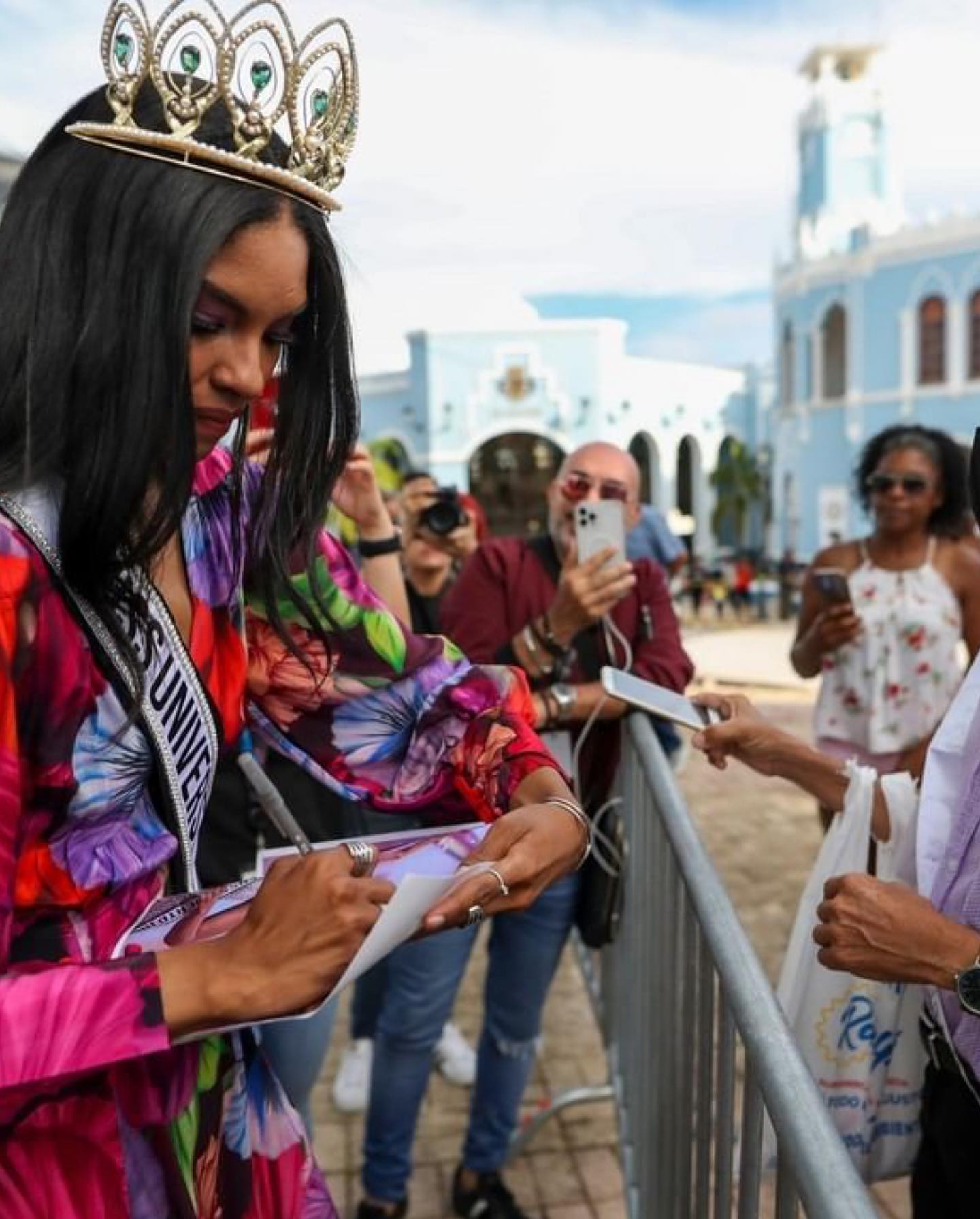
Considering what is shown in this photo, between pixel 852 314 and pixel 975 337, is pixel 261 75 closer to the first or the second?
pixel 975 337

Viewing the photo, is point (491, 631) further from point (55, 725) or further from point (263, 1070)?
point (55, 725)

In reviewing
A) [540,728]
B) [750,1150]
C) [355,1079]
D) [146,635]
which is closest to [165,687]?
[146,635]

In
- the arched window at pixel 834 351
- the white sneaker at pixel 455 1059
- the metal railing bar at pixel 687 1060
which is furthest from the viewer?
the arched window at pixel 834 351

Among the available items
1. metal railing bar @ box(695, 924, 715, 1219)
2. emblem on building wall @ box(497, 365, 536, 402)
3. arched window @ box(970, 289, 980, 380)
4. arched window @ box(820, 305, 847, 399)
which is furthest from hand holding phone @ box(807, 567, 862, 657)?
emblem on building wall @ box(497, 365, 536, 402)

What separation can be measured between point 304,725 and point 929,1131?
113 centimetres

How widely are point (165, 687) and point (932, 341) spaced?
27.7 meters

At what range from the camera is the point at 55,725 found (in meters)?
0.97

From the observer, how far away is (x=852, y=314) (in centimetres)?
2695

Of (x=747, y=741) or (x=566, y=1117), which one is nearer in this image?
(x=747, y=741)

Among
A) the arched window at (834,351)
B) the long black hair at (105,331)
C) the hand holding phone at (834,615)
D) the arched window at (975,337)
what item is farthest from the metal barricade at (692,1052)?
the arched window at (834,351)

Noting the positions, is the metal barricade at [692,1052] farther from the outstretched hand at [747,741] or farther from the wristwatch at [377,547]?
the wristwatch at [377,547]

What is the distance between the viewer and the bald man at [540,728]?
8.41 feet

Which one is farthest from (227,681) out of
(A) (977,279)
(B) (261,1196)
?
(A) (977,279)

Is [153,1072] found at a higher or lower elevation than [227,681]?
lower
